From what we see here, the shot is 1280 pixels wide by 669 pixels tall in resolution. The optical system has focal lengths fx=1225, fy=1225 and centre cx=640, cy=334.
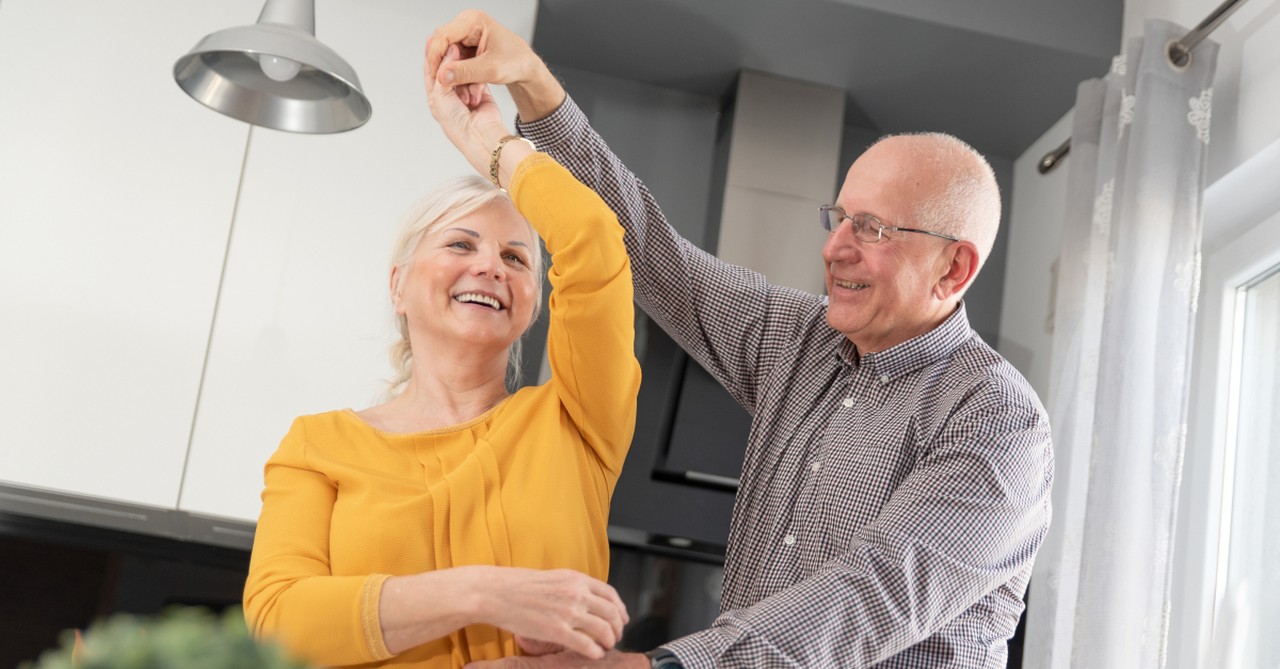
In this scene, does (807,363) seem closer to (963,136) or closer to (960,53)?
(960,53)

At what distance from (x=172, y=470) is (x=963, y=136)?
234 cm

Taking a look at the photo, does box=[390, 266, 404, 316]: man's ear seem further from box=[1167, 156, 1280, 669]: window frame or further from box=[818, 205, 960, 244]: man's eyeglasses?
box=[1167, 156, 1280, 669]: window frame

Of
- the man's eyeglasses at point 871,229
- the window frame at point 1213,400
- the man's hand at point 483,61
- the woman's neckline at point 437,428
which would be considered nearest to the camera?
the woman's neckline at point 437,428

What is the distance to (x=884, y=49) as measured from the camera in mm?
3195

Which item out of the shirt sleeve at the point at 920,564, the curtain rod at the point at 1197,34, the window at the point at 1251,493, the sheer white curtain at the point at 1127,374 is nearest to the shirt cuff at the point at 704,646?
the shirt sleeve at the point at 920,564

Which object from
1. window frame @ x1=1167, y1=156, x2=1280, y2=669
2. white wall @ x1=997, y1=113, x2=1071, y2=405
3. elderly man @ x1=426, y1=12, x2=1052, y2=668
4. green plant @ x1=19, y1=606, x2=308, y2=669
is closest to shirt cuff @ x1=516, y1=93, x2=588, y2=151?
elderly man @ x1=426, y1=12, x2=1052, y2=668

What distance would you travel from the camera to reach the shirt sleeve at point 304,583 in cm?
122

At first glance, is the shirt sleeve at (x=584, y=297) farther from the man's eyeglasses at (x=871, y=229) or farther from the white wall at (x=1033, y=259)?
the white wall at (x=1033, y=259)

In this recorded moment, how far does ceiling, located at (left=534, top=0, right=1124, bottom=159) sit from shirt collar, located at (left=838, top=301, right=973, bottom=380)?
1.57m

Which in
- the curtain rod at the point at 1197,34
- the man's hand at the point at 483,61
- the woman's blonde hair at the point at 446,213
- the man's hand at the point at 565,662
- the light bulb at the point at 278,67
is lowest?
the man's hand at the point at 565,662

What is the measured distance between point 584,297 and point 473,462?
0.74ft

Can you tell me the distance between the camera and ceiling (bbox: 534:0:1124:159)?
10.1 feet

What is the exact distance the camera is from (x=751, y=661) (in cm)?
125

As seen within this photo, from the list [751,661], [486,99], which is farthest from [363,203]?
[751,661]
